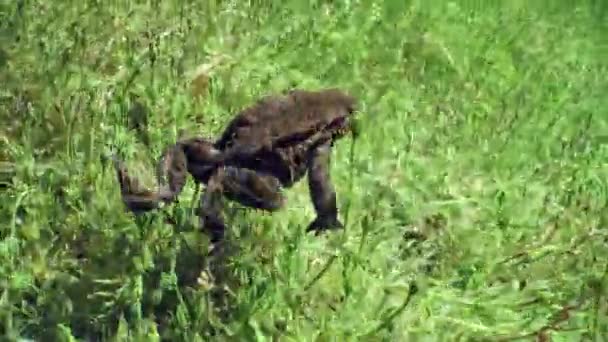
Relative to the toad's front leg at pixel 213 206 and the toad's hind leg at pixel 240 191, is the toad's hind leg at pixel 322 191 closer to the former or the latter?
the toad's hind leg at pixel 240 191

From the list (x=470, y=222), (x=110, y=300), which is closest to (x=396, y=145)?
(x=470, y=222)

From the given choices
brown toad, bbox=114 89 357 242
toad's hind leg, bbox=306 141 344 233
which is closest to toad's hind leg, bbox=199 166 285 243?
brown toad, bbox=114 89 357 242

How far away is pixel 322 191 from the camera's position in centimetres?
230

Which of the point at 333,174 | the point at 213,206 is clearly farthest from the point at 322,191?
the point at 333,174

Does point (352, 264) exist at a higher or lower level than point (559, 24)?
lower

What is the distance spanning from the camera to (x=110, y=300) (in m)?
2.35

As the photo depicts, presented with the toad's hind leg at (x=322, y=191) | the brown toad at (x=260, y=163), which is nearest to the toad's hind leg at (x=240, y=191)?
the brown toad at (x=260, y=163)

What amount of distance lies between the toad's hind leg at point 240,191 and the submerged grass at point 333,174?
0.49 feet

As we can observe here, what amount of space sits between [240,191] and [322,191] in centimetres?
22

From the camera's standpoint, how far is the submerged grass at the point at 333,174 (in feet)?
7.67

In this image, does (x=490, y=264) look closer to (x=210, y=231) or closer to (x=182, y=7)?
(x=210, y=231)

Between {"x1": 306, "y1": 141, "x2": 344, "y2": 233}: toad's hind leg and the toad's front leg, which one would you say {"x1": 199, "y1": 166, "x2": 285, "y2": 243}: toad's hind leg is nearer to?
the toad's front leg

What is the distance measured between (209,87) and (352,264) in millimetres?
1010

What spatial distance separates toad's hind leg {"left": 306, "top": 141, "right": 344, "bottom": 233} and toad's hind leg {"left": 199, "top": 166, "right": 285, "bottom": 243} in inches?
3.9
